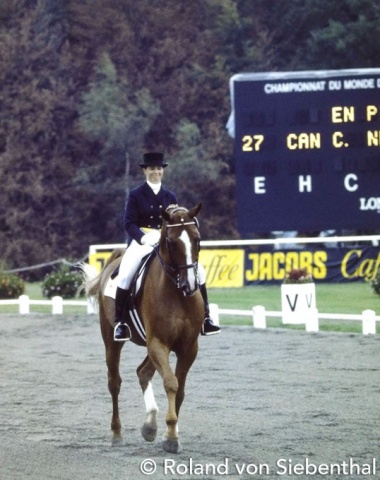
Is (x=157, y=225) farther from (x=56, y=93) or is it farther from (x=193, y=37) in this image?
(x=193, y=37)

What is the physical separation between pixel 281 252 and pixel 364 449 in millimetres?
22806

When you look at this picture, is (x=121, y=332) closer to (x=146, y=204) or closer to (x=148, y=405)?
(x=148, y=405)

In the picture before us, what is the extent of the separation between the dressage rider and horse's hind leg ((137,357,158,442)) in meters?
0.32

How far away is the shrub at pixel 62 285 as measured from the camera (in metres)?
30.1

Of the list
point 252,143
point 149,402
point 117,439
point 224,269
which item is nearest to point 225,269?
point 224,269

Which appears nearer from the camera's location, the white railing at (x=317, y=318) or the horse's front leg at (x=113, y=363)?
the horse's front leg at (x=113, y=363)

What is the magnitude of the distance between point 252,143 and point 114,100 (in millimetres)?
30787

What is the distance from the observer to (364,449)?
30.9 ft

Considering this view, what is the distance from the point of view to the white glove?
35.5ft

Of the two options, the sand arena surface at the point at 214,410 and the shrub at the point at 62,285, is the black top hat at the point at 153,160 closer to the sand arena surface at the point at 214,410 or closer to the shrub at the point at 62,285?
the sand arena surface at the point at 214,410

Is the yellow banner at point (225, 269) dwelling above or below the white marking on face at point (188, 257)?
below

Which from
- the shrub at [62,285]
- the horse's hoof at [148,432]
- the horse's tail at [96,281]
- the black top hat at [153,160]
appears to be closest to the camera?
the horse's hoof at [148,432]

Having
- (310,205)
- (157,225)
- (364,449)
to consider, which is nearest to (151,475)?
(364,449)

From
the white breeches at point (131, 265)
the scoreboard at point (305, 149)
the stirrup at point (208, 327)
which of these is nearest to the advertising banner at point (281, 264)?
the scoreboard at point (305, 149)
